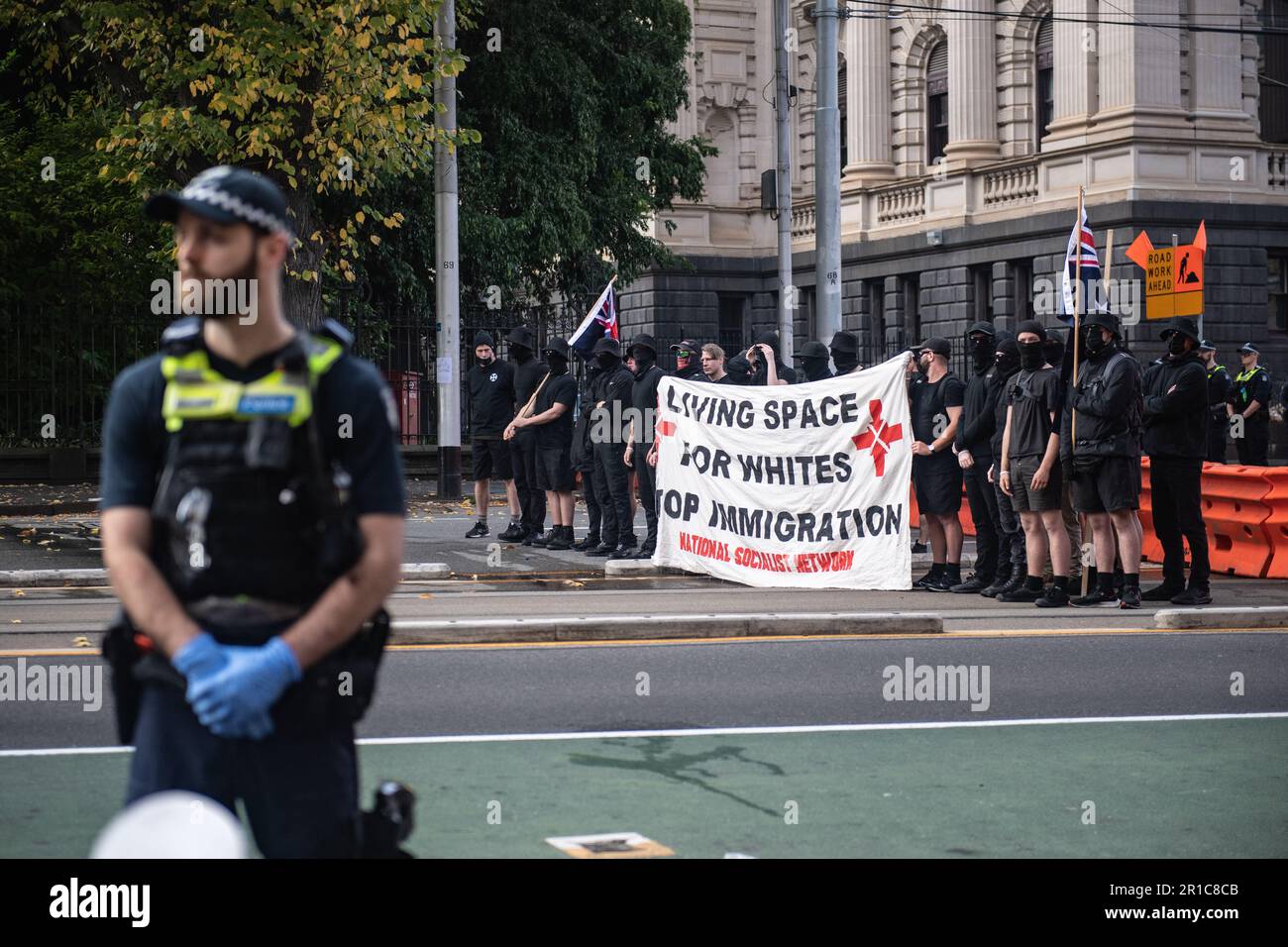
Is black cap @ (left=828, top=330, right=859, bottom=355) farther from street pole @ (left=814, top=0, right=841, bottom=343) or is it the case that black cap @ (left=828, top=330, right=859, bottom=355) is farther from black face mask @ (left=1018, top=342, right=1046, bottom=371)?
street pole @ (left=814, top=0, right=841, bottom=343)

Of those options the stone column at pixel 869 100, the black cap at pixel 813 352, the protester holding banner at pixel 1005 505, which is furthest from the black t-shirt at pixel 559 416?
the stone column at pixel 869 100

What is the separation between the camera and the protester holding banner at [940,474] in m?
14.8

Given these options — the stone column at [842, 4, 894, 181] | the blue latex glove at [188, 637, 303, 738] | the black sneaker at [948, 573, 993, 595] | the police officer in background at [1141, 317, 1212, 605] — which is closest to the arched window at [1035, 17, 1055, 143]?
the stone column at [842, 4, 894, 181]

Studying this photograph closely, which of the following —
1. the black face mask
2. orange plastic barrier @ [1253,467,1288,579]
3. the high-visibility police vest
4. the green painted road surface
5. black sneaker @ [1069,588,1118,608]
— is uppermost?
the black face mask

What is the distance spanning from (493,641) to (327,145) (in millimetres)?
12715

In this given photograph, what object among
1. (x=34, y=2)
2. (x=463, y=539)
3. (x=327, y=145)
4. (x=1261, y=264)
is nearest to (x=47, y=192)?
(x=34, y=2)

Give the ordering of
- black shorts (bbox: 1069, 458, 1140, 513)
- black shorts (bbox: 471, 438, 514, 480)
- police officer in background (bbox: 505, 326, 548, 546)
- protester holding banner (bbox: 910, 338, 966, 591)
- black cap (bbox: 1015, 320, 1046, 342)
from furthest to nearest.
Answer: black shorts (bbox: 471, 438, 514, 480)
police officer in background (bbox: 505, 326, 548, 546)
protester holding banner (bbox: 910, 338, 966, 591)
black cap (bbox: 1015, 320, 1046, 342)
black shorts (bbox: 1069, 458, 1140, 513)

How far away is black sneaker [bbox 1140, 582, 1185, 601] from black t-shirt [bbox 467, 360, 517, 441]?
7.07 m

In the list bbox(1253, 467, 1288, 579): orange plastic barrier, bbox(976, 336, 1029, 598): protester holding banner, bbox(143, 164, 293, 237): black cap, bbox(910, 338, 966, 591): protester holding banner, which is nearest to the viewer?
bbox(143, 164, 293, 237): black cap

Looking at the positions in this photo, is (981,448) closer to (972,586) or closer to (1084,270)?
(972,586)

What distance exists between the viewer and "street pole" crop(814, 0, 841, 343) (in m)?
24.5

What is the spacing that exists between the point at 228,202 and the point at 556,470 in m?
14.2

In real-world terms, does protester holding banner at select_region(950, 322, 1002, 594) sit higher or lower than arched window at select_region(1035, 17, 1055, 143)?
lower

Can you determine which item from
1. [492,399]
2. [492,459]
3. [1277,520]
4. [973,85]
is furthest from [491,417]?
[973,85]
